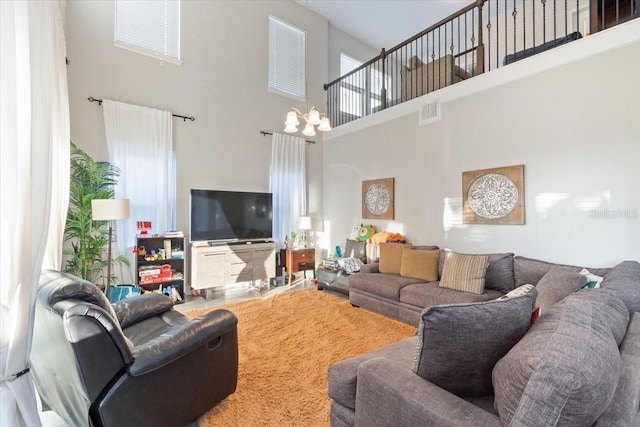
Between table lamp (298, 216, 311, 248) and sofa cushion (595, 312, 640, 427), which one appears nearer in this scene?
sofa cushion (595, 312, 640, 427)

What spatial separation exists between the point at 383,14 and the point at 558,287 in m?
6.28

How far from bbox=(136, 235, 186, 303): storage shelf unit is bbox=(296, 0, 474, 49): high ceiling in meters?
5.41

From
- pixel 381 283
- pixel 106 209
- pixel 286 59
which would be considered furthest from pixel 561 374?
pixel 286 59

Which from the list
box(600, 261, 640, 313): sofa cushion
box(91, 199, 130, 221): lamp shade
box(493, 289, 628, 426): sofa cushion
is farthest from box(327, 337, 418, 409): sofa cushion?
box(91, 199, 130, 221): lamp shade

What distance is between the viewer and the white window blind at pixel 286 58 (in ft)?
19.1

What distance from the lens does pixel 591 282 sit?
250 cm

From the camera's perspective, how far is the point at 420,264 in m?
3.87

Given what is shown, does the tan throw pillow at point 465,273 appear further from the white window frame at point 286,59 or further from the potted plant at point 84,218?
the white window frame at point 286,59

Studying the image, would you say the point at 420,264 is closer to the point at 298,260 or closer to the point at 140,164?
the point at 298,260

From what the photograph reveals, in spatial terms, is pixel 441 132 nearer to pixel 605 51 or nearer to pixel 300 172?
pixel 605 51

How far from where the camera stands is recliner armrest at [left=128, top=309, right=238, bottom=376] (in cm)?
151

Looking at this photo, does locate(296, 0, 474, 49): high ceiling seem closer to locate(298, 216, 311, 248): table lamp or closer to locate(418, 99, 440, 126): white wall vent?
locate(418, 99, 440, 126): white wall vent

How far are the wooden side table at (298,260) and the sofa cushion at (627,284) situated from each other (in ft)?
13.6

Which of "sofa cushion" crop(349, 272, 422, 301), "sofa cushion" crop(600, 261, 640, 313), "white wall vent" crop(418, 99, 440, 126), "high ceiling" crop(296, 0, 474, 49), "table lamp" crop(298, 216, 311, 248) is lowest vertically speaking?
"sofa cushion" crop(349, 272, 422, 301)
